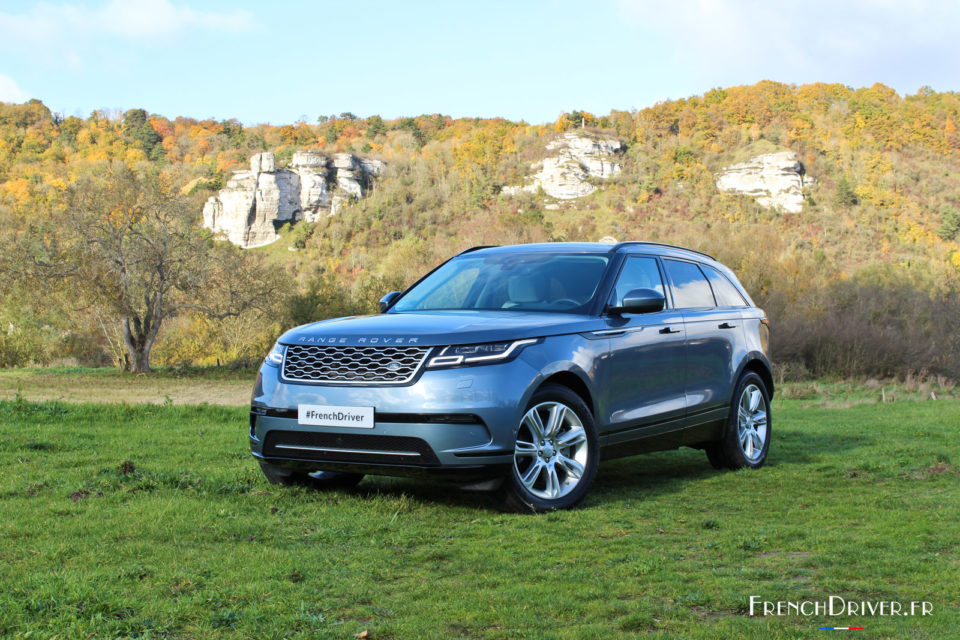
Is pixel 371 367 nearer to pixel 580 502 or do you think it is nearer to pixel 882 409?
pixel 580 502

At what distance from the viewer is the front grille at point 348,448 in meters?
5.67

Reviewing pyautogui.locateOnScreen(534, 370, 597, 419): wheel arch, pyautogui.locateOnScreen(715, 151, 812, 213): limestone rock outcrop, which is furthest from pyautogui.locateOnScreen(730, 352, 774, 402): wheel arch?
pyautogui.locateOnScreen(715, 151, 812, 213): limestone rock outcrop

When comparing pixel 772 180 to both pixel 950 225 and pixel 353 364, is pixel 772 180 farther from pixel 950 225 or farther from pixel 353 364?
pixel 353 364

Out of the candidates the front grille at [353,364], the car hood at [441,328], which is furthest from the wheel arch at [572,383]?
the front grille at [353,364]

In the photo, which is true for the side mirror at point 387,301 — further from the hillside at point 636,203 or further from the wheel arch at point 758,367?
the hillside at point 636,203

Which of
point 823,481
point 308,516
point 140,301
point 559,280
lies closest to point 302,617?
point 308,516

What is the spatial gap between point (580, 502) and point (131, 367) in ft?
136

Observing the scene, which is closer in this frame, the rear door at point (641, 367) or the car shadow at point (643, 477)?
the car shadow at point (643, 477)

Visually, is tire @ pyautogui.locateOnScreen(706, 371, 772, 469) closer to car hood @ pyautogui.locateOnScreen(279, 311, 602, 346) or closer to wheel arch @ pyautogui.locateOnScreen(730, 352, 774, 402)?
wheel arch @ pyautogui.locateOnScreen(730, 352, 774, 402)

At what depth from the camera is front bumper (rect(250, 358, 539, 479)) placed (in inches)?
221

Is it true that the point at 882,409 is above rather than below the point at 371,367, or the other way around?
below

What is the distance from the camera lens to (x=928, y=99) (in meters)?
119

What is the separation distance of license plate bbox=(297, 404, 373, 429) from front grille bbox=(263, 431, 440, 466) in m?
0.07

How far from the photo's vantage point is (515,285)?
23.7ft
